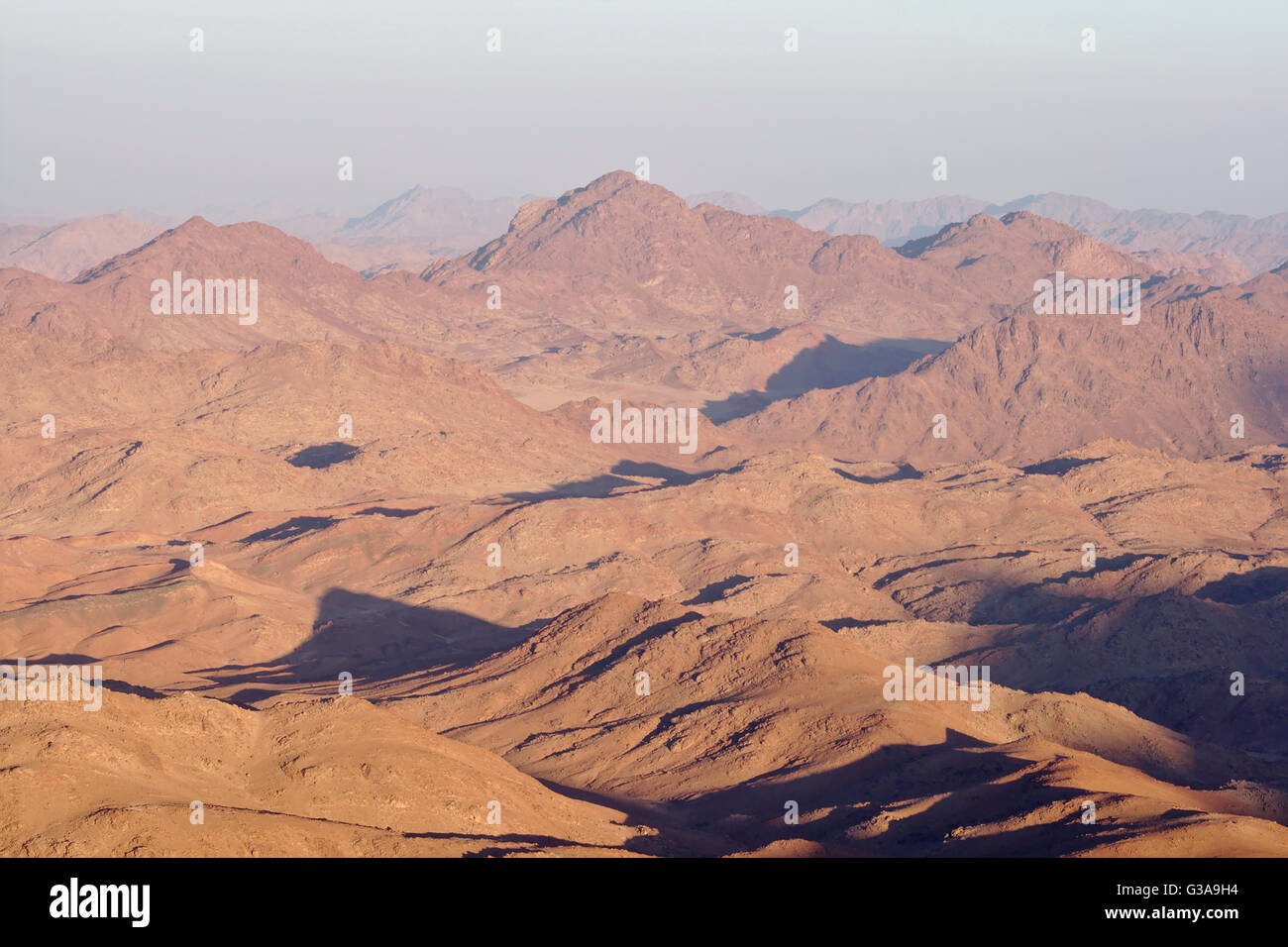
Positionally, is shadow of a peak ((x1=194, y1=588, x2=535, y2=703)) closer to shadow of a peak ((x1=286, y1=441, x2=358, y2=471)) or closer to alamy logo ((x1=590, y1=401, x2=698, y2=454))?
shadow of a peak ((x1=286, y1=441, x2=358, y2=471))

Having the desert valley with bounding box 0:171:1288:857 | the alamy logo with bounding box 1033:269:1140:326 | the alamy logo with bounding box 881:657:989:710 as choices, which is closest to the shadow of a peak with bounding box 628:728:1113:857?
the desert valley with bounding box 0:171:1288:857

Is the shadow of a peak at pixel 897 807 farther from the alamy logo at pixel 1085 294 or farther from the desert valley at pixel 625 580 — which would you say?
the alamy logo at pixel 1085 294

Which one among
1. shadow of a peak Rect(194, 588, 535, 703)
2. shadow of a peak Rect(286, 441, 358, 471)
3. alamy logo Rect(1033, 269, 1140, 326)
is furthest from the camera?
alamy logo Rect(1033, 269, 1140, 326)

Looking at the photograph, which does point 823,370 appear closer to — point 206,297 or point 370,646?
point 206,297

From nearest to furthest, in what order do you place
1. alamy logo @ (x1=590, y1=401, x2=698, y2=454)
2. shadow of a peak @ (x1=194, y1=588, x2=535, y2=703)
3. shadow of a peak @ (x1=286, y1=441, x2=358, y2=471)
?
shadow of a peak @ (x1=194, y1=588, x2=535, y2=703) < shadow of a peak @ (x1=286, y1=441, x2=358, y2=471) < alamy logo @ (x1=590, y1=401, x2=698, y2=454)

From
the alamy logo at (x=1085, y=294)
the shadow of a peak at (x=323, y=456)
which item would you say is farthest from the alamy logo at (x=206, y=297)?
the alamy logo at (x=1085, y=294)
